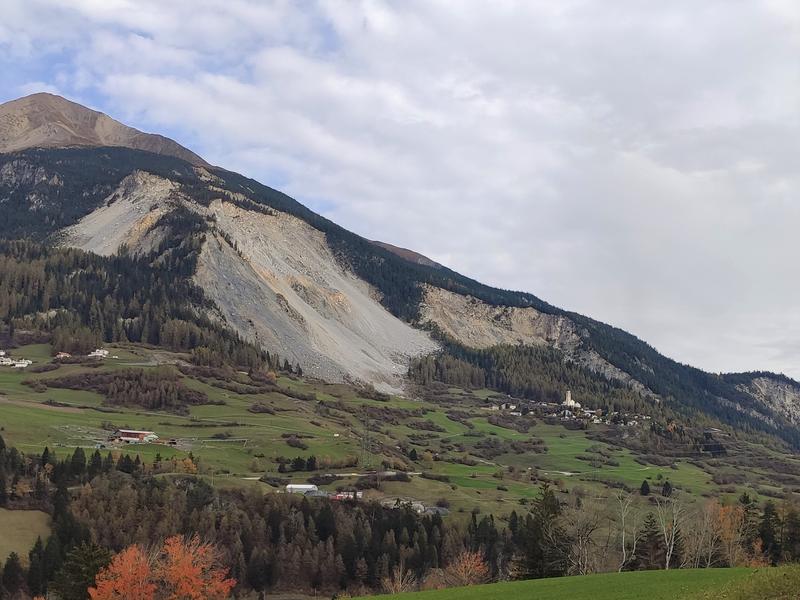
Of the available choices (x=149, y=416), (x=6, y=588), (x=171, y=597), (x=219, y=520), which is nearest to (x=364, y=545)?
(x=219, y=520)

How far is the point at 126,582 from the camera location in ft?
210

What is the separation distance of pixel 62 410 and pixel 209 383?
48.8 metres

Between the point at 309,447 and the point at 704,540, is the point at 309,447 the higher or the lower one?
the lower one

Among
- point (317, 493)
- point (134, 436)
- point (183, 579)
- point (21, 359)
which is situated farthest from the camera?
point (21, 359)

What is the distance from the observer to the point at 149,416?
530ft

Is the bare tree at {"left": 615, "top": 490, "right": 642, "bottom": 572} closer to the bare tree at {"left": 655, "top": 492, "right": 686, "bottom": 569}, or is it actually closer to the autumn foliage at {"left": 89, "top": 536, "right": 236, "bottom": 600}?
the bare tree at {"left": 655, "top": 492, "right": 686, "bottom": 569}

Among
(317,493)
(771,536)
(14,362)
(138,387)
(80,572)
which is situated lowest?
(80,572)

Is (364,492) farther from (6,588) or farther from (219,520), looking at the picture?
(6,588)

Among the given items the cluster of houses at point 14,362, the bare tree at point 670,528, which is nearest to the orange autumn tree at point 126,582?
the bare tree at point 670,528

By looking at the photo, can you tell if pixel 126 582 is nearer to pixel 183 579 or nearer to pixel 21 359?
pixel 183 579

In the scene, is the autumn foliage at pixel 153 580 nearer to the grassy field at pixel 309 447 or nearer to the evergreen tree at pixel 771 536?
the grassy field at pixel 309 447

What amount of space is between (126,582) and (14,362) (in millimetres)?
146829

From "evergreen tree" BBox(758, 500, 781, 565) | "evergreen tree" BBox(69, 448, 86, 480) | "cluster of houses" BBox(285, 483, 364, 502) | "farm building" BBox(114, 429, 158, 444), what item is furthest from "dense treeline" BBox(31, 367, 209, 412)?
"evergreen tree" BBox(758, 500, 781, 565)

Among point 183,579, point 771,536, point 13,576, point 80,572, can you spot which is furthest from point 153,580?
point 771,536
